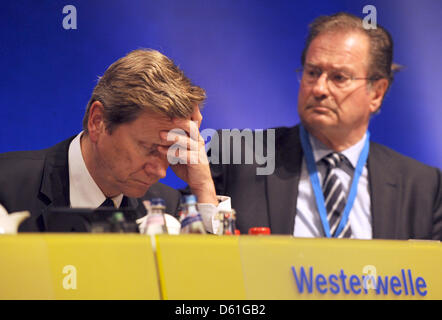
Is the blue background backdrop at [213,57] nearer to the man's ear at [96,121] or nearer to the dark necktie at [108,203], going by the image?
the man's ear at [96,121]

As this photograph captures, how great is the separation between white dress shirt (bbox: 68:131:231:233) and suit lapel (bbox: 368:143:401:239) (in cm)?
67

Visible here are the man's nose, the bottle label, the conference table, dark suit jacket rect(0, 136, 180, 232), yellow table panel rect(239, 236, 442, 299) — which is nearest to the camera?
the conference table

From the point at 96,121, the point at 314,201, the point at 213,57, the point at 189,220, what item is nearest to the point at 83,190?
the point at 96,121

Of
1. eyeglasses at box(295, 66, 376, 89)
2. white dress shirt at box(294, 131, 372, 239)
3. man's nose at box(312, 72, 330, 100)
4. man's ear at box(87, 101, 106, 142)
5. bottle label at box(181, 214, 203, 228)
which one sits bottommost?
white dress shirt at box(294, 131, 372, 239)

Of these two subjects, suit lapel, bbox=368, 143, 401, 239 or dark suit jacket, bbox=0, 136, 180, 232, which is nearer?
dark suit jacket, bbox=0, 136, 180, 232

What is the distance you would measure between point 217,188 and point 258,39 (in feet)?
2.19

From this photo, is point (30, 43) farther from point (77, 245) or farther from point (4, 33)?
point (77, 245)

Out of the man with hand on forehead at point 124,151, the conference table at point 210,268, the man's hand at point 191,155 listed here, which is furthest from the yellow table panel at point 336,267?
the man's hand at point 191,155

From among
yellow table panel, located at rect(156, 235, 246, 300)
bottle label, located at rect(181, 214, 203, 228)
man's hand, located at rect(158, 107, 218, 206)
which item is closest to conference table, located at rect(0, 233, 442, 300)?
yellow table panel, located at rect(156, 235, 246, 300)

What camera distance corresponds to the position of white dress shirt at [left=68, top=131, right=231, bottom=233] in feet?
7.25

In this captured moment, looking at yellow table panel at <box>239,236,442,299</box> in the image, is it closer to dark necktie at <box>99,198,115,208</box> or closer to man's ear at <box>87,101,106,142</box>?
dark necktie at <box>99,198,115,208</box>

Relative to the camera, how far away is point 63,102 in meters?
2.48

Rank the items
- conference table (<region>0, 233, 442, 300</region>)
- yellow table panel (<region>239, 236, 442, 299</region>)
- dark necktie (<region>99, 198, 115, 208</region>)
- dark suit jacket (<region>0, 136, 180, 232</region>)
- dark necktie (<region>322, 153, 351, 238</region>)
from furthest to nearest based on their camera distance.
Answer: dark necktie (<region>322, 153, 351, 238</region>)
dark necktie (<region>99, 198, 115, 208</region>)
dark suit jacket (<region>0, 136, 180, 232</region>)
yellow table panel (<region>239, 236, 442, 299</region>)
conference table (<region>0, 233, 442, 300</region>)

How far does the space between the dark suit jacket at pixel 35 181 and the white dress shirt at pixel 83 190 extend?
0.07ft
